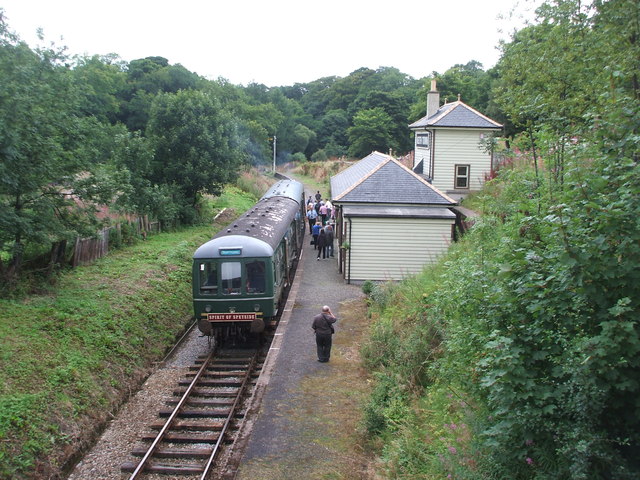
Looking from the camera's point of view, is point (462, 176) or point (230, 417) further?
point (462, 176)

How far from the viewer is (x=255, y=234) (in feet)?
43.2

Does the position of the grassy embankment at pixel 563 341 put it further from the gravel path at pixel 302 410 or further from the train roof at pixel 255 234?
the train roof at pixel 255 234

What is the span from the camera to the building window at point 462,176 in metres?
22.5

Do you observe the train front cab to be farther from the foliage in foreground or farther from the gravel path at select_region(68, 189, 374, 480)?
the foliage in foreground

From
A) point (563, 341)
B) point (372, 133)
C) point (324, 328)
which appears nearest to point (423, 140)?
point (324, 328)

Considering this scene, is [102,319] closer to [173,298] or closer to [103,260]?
[173,298]

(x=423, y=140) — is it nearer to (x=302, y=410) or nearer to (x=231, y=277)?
(x=231, y=277)

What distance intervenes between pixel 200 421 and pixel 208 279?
3.53 m

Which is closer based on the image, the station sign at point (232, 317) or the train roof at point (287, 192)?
the station sign at point (232, 317)

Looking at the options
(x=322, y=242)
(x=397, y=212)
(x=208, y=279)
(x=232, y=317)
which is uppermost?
(x=397, y=212)

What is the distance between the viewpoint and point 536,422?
445cm

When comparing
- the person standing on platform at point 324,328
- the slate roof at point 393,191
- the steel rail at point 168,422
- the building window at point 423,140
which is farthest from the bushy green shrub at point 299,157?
the person standing on platform at point 324,328

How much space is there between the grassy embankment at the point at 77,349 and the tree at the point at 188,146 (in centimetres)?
804

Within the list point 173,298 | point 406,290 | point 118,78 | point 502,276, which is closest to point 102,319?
point 173,298
